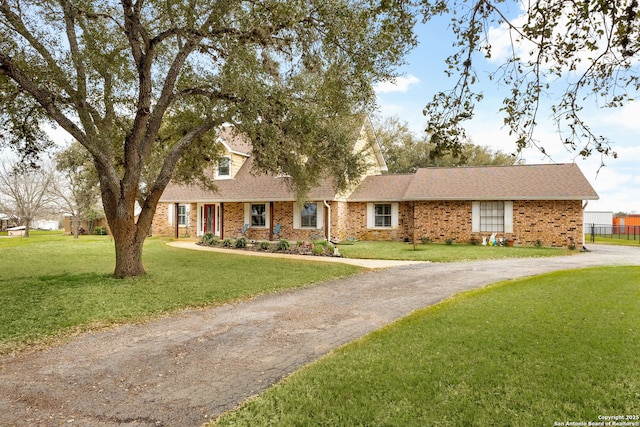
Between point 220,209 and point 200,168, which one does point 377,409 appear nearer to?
point 200,168

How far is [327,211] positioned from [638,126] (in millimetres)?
16634

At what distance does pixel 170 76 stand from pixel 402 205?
14.7 meters

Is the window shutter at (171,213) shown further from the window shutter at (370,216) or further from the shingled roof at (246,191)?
the window shutter at (370,216)

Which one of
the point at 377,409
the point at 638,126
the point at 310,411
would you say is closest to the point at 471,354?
the point at 377,409

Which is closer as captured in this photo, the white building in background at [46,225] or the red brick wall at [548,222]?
the red brick wall at [548,222]

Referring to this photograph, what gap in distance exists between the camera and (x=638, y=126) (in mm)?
5367

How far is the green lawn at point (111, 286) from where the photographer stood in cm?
649

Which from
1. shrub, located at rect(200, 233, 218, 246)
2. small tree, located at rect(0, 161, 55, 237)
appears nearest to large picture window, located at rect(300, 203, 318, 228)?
shrub, located at rect(200, 233, 218, 246)

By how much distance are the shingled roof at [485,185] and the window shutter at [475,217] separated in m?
0.54

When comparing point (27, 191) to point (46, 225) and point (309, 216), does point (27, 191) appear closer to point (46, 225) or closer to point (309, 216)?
point (309, 216)

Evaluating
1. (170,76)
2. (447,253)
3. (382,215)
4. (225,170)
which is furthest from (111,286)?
(225,170)

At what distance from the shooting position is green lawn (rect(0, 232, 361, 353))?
6492 millimetres

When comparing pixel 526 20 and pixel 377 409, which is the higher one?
pixel 526 20

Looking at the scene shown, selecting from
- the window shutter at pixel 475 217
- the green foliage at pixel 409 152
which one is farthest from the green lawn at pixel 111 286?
the green foliage at pixel 409 152
